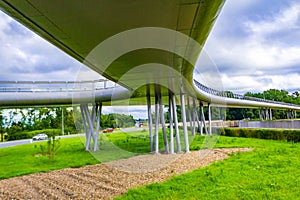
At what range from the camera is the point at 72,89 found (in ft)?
54.3

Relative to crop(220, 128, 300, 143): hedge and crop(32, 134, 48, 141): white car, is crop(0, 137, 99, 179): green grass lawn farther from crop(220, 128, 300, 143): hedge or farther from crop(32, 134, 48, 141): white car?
crop(32, 134, 48, 141): white car

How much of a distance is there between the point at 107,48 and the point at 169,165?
6.09 metres

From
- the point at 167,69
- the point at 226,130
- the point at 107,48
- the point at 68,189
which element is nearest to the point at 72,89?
the point at 167,69

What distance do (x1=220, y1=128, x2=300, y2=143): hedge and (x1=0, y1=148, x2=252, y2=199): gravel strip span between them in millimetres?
10463

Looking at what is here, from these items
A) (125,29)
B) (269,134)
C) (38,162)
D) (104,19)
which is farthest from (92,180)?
(269,134)

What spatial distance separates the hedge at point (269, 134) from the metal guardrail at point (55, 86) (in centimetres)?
1254

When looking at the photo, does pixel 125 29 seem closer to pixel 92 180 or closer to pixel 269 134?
pixel 92 180

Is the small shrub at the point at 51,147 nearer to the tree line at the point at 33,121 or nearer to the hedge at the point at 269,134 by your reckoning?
the hedge at the point at 269,134

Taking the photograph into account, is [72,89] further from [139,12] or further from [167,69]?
[139,12]

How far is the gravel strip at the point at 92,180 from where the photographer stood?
710 cm

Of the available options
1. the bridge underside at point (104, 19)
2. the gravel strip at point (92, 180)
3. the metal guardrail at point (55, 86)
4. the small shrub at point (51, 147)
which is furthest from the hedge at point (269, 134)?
the bridge underside at point (104, 19)

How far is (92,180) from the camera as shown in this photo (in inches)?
336

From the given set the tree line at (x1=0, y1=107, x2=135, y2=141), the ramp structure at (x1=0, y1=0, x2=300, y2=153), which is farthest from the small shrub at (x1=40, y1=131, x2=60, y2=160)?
the tree line at (x1=0, y1=107, x2=135, y2=141)

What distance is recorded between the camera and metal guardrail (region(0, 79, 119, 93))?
15453 mm
